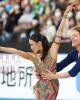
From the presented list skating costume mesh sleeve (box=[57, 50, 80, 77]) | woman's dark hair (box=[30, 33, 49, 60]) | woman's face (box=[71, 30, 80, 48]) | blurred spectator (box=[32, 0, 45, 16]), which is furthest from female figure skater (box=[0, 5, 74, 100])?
blurred spectator (box=[32, 0, 45, 16])

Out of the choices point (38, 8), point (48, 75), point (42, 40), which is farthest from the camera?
point (38, 8)

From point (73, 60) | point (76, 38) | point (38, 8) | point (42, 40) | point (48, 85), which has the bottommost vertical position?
point (38, 8)

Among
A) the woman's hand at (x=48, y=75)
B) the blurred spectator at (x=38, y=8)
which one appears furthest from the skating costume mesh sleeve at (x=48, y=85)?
the blurred spectator at (x=38, y=8)

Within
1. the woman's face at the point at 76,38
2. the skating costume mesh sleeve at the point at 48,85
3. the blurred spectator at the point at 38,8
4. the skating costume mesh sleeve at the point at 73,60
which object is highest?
the woman's face at the point at 76,38

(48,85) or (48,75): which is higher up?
(48,75)

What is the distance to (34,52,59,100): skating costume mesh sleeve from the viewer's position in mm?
5234

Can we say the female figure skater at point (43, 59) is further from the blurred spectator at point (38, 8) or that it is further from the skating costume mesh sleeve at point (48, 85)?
the blurred spectator at point (38, 8)

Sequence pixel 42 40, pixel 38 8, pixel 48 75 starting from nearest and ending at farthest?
pixel 48 75, pixel 42 40, pixel 38 8

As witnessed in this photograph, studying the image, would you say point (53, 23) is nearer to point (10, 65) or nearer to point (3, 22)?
point (3, 22)

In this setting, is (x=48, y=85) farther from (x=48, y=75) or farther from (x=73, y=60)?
(x=73, y=60)

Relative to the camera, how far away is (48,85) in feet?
17.2

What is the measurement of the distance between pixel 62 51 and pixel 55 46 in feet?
9.59

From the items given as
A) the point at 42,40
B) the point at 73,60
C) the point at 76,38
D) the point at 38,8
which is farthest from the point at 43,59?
the point at 38,8

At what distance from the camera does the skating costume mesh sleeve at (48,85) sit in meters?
5.23
